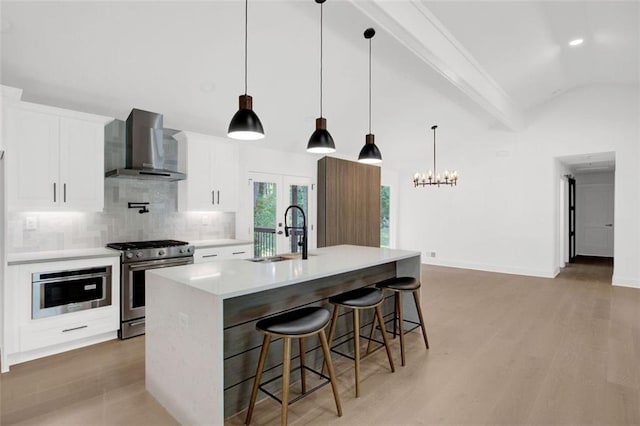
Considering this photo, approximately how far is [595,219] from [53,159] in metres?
12.1

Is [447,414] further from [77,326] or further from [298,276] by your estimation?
[77,326]

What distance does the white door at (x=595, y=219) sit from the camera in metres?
9.34

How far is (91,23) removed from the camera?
9.94ft

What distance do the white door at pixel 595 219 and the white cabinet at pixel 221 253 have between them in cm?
979

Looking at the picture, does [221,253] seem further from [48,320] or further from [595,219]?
[595,219]

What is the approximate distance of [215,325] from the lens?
191cm

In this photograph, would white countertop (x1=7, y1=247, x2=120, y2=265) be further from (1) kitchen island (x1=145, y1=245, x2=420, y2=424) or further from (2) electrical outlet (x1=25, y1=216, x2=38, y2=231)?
(1) kitchen island (x1=145, y1=245, x2=420, y2=424)

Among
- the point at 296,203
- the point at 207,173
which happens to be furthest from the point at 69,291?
the point at 296,203

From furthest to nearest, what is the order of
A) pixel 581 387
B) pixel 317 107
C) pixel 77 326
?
pixel 317 107 < pixel 77 326 < pixel 581 387

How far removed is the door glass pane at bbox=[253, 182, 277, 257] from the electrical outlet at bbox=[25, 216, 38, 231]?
109 inches

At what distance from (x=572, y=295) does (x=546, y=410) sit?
13.1 feet

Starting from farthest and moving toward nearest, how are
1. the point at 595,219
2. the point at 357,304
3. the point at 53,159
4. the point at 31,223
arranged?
the point at 595,219, the point at 31,223, the point at 53,159, the point at 357,304

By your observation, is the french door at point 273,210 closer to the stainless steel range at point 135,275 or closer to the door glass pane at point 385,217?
the stainless steel range at point 135,275

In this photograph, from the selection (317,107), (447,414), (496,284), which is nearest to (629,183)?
(496,284)
